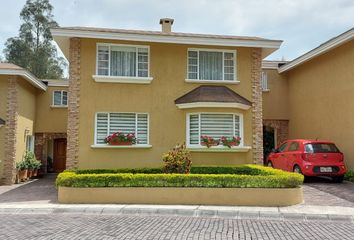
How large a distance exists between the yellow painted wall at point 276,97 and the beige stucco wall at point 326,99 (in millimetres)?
350

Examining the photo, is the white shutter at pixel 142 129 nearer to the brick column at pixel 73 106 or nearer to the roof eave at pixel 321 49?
the brick column at pixel 73 106

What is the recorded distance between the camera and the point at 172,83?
1388 cm

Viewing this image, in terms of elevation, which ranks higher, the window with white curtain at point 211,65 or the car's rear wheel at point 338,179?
the window with white curtain at point 211,65

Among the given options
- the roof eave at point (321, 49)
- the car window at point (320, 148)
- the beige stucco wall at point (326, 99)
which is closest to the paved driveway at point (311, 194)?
the car window at point (320, 148)

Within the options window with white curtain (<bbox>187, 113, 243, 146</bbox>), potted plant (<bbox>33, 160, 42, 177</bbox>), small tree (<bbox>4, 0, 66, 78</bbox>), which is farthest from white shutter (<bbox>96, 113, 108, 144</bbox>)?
small tree (<bbox>4, 0, 66, 78</bbox>)

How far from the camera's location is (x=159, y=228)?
7750mm

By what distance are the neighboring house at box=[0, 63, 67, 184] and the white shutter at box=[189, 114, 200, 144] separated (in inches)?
315

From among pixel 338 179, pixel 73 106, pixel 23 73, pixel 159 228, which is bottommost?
pixel 159 228

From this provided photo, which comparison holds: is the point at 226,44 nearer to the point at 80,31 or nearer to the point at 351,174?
the point at 80,31

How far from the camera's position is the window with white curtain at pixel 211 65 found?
14211mm

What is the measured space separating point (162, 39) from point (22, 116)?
27.2 feet

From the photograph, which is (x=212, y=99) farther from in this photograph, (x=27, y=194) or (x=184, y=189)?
(x=27, y=194)

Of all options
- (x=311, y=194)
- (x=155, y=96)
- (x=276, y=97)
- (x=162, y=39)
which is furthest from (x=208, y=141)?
(x=276, y=97)

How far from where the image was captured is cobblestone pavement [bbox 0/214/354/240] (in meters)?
7.11
